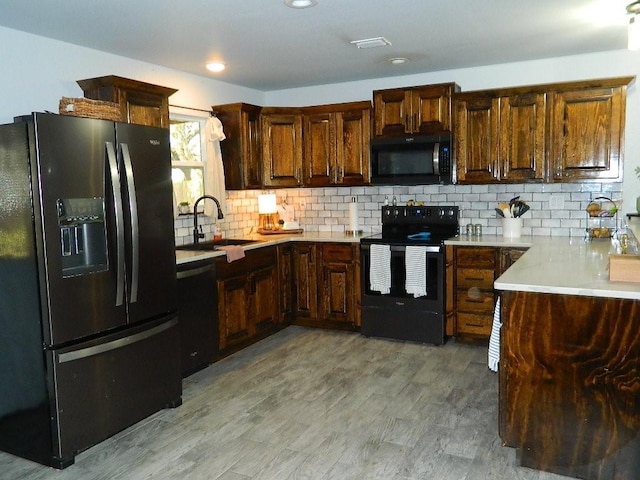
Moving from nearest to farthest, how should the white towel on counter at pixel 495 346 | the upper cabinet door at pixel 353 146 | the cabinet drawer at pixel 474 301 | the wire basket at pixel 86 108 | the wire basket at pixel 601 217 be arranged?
the white towel on counter at pixel 495 346 < the wire basket at pixel 86 108 < the wire basket at pixel 601 217 < the cabinet drawer at pixel 474 301 < the upper cabinet door at pixel 353 146

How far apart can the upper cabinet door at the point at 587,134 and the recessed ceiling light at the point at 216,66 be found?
2.70m

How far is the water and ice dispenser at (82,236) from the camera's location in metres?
2.67

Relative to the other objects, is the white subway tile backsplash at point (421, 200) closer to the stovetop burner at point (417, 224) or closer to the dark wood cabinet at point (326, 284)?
the stovetop burner at point (417, 224)

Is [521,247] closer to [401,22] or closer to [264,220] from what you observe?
[401,22]

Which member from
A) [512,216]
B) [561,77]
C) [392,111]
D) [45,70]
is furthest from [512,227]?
[45,70]

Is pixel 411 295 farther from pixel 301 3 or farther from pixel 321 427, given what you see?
pixel 301 3

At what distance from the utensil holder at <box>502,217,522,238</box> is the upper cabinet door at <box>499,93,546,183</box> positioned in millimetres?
350

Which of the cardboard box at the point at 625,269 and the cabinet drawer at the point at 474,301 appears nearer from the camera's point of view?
the cardboard box at the point at 625,269

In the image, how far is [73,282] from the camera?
269 centimetres

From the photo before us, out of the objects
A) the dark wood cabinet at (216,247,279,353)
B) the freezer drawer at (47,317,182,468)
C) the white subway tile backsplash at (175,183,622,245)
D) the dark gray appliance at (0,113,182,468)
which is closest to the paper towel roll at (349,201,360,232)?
the white subway tile backsplash at (175,183,622,245)

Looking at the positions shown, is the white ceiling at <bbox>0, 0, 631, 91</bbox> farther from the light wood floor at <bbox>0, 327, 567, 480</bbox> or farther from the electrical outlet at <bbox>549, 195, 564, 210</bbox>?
the light wood floor at <bbox>0, 327, 567, 480</bbox>

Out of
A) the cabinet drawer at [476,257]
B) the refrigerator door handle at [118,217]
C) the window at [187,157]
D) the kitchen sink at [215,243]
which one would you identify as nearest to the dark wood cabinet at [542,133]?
the cabinet drawer at [476,257]

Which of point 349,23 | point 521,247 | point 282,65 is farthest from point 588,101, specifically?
point 282,65

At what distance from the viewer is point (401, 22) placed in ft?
11.0
